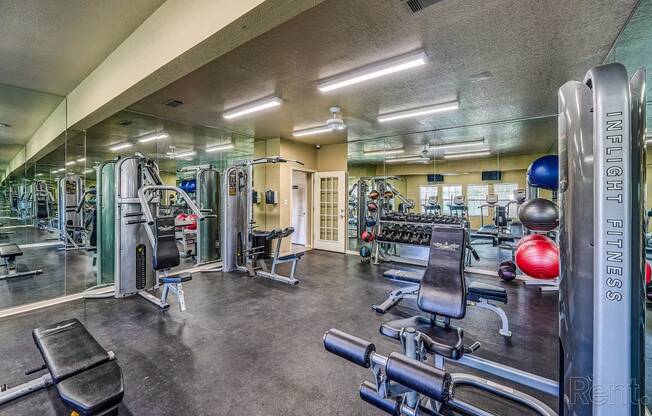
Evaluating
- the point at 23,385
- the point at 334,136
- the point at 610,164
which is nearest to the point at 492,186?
the point at 334,136

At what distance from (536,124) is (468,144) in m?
1.29

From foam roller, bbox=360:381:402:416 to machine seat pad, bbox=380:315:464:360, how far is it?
35cm

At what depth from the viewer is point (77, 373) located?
162 cm

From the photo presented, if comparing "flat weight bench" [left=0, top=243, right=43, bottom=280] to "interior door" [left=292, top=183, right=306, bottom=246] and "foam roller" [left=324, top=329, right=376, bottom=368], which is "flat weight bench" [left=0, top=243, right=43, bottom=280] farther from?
"foam roller" [left=324, top=329, right=376, bottom=368]

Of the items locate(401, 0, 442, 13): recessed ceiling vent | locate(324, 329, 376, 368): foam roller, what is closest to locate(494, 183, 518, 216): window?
locate(401, 0, 442, 13): recessed ceiling vent

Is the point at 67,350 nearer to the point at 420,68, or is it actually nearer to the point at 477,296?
the point at 477,296

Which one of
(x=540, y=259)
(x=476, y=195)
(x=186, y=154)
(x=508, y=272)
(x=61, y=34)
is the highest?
(x=61, y=34)

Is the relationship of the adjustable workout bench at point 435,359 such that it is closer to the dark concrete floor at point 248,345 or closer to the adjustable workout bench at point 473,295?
the adjustable workout bench at point 473,295

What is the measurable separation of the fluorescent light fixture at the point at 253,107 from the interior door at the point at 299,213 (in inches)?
129

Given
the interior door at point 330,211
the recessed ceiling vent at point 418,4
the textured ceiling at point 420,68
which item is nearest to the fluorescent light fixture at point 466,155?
the textured ceiling at point 420,68

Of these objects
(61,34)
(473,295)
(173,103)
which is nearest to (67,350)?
(61,34)

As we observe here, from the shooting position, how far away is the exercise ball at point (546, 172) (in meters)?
2.01

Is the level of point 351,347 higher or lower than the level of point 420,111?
lower

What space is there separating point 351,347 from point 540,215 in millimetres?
1545
